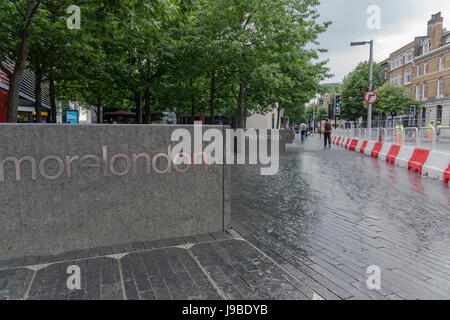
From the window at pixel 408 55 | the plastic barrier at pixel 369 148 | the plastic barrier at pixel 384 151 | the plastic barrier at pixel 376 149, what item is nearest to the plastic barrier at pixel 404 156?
the plastic barrier at pixel 384 151

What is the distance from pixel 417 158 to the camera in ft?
36.4

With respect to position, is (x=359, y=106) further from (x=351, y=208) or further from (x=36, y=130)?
(x=36, y=130)

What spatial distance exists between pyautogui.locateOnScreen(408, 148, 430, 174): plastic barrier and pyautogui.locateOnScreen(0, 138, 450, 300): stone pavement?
5544 millimetres

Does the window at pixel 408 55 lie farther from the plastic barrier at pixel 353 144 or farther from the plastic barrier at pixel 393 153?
the plastic barrier at pixel 393 153

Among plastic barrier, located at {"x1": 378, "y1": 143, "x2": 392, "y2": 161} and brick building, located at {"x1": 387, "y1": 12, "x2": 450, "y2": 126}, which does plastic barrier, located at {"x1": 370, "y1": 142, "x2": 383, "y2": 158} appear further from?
brick building, located at {"x1": 387, "y1": 12, "x2": 450, "y2": 126}

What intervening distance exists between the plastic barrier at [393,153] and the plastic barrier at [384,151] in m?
0.43

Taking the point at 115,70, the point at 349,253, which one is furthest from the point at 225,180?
the point at 115,70

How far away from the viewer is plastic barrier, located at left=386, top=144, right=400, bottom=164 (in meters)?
13.3

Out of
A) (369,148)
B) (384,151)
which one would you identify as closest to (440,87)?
(369,148)

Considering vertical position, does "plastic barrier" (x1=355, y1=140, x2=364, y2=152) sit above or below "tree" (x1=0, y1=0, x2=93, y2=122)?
below

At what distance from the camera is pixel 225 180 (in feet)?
14.0

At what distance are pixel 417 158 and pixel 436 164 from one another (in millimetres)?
1410

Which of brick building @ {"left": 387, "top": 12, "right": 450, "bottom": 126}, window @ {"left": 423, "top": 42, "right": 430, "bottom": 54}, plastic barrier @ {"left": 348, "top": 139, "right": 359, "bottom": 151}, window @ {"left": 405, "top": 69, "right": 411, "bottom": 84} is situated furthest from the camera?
window @ {"left": 405, "top": 69, "right": 411, "bottom": 84}

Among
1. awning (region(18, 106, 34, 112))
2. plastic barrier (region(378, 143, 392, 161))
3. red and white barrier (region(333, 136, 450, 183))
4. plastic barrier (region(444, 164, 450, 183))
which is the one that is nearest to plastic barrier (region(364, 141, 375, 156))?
red and white barrier (region(333, 136, 450, 183))
